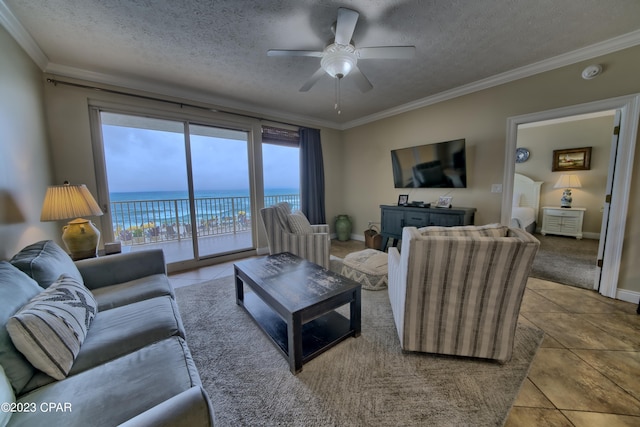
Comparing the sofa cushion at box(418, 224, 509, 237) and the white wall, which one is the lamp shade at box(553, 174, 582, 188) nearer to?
the sofa cushion at box(418, 224, 509, 237)

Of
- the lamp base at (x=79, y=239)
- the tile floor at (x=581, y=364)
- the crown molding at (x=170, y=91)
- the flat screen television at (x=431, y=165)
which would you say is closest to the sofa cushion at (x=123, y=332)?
the lamp base at (x=79, y=239)

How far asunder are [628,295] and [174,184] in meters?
5.97

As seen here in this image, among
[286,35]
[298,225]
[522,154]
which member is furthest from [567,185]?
[286,35]

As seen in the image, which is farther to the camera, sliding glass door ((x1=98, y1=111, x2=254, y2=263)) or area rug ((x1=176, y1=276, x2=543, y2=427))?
sliding glass door ((x1=98, y1=111, x2=254, y2=263))

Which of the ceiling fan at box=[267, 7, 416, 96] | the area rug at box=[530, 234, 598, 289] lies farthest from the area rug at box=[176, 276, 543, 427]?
the ceiling fan at box=[267, 7, 416, 96]

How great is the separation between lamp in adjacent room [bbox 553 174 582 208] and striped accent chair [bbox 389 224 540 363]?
5039mm

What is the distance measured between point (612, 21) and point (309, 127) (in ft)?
12.3

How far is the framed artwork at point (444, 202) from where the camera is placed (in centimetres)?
340

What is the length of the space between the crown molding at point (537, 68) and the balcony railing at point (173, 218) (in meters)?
3.26

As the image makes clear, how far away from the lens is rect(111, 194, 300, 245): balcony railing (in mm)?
4406

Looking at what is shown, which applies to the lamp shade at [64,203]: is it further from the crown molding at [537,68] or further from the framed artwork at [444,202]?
the crown molding at [537,68]

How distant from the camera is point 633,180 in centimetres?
222

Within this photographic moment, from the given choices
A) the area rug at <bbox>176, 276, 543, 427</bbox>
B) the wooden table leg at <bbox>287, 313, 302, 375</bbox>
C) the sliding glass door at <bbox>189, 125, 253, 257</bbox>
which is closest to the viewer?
the area rug at <bbox>176, 276, 543, 427</bbox>

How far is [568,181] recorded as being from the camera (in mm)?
4699
